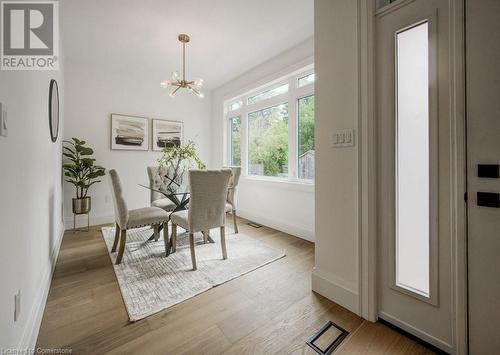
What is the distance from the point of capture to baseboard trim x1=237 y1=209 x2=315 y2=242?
3166 mm

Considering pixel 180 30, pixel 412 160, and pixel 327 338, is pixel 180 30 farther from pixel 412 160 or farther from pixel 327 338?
pixel 327 338

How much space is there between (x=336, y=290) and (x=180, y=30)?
3.36m

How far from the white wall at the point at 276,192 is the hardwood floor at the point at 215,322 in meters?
1.20

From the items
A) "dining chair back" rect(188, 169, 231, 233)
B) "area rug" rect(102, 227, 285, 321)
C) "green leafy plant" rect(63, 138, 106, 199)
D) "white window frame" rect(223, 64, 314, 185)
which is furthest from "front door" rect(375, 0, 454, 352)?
"green leafy plant" rect(63, 138, 106, 199)

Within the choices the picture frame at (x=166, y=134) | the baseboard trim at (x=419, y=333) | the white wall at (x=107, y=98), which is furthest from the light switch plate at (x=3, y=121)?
the picture frame at (x=166, y=134)

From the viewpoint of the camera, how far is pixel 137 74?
4.18 meters

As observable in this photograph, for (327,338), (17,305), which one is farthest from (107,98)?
(327,338)

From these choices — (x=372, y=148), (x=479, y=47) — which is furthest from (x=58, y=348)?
(x=479, y=47)

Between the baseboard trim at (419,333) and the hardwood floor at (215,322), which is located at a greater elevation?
the baseboard trim at (419,333)

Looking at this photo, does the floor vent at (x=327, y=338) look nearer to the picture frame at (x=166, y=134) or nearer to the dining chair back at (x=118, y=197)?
the dining chair back at (x=118, y=197)

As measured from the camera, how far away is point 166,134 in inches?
181

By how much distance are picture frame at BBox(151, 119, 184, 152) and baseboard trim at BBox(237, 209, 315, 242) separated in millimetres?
2037

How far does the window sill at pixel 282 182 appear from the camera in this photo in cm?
320

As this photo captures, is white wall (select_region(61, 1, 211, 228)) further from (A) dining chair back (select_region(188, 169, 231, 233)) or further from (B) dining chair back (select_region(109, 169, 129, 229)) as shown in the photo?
(A) dining chair back (select_region(188, 169, 231, 233))
